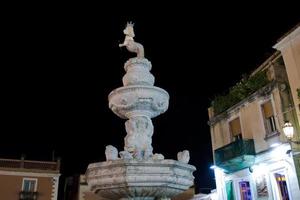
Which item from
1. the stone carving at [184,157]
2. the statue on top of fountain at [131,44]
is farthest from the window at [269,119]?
the stone carving at [184,157]

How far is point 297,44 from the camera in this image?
1569 cm

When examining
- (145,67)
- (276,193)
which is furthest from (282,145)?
(145,67)

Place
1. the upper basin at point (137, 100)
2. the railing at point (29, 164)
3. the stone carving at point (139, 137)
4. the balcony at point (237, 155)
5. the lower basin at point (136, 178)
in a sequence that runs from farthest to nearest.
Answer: the railing at point (29, 164)
the balcony at point (237, 155)
the upper basin at point (137, 100)
the stone carving at point (139, 137)
the lower basin at point (136, 178)

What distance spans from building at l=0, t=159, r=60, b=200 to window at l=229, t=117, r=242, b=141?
18.0 metres

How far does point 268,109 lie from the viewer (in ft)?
57.1

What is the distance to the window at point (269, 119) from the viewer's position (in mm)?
17038

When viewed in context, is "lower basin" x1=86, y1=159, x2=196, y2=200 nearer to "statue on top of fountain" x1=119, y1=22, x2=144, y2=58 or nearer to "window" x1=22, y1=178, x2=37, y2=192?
"statue on top of fountain" x1=119, y1=22, x2=144, y2=58

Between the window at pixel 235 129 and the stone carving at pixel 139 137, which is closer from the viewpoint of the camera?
the stone carving at pixel 139 137

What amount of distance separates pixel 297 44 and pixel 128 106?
11.1 m

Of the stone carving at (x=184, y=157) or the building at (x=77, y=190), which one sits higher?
the building at (x=77, y=190)

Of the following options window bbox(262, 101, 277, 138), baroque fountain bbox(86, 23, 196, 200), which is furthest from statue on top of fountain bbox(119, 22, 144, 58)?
window bbox(262, 101, 277, 138)

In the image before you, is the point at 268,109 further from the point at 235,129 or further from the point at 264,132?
the point at 235,129

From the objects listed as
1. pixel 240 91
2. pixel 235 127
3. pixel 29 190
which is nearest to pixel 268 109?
pixel 240 91

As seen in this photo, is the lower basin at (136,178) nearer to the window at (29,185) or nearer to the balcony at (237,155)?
the balcony at (237,155)
